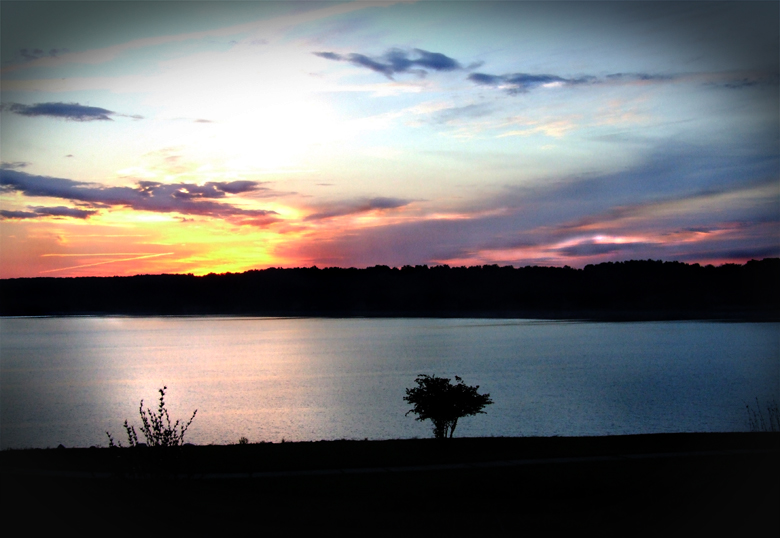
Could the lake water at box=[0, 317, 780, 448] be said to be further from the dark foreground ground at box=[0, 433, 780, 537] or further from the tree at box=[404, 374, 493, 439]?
the dark foreground ground at box=[0, 433, 780, 537]

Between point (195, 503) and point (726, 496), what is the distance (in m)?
7.05

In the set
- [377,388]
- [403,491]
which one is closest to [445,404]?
[403,491]

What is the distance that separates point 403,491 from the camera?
956cm

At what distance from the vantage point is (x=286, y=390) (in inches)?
1740

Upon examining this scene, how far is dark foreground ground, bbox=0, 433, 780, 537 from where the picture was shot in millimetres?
7754

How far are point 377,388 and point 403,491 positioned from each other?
33154 mm

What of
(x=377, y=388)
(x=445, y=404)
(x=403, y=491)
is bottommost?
(x=377, y=388)

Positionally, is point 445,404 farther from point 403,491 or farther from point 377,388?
point 377,388

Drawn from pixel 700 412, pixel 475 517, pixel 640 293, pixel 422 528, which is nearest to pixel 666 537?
pixel 475 517

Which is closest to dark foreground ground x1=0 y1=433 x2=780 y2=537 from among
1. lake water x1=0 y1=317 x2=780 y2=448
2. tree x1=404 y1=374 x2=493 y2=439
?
tree x1=404 y1=374 x2=493 y2=439

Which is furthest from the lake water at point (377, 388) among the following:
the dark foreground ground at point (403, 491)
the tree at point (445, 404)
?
the dark foreground ground at point (403, 491)

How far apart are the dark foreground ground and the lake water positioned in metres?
14.0

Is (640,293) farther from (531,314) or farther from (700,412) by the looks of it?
(700,412)

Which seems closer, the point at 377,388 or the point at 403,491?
the point at 403,491
